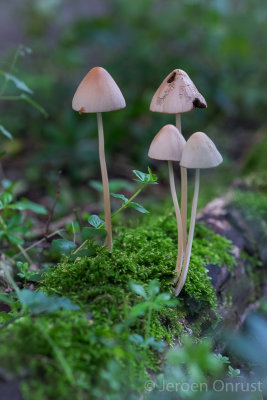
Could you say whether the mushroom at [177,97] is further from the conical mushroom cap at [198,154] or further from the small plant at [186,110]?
the conical mushroom cap at [198,154]

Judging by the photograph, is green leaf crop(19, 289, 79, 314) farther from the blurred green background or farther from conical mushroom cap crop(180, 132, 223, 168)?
the blurred green background

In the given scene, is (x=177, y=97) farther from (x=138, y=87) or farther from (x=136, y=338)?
(x=138, y=87)

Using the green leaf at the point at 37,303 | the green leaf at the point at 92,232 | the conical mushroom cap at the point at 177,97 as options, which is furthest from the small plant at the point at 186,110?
the green leaf at the point at 37,303

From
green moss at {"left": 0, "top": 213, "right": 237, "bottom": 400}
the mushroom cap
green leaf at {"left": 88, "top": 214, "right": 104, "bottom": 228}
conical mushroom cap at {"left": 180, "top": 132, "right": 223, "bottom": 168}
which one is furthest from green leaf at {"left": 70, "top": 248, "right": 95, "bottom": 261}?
conical mushroom cap at {"left": 180, "top": 132, "right": 223, "bottom": 168}

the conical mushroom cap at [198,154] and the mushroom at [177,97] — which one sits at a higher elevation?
the mushroom at [177,97]

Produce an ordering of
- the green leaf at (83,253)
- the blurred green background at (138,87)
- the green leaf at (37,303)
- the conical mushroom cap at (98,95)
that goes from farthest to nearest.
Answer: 1. the blurred green background at (138,87)
2. the green leaf at (83,253)
3. the conical mushroom cap at (98,95)
4. the green leaf at (37,303)
